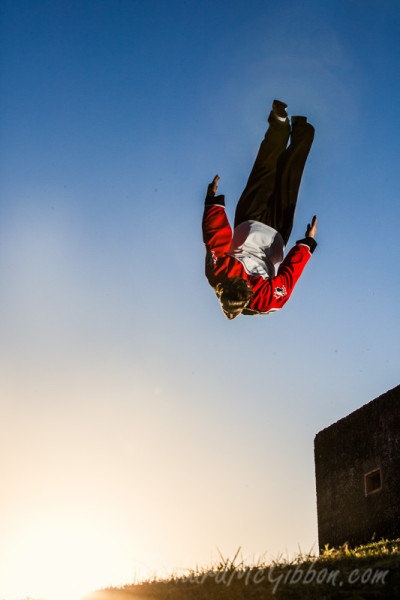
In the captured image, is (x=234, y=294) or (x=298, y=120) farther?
(x=298, y=120)

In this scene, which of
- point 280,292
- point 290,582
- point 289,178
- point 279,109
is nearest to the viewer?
point 290,582

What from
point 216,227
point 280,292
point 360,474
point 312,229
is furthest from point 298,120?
point 360,474

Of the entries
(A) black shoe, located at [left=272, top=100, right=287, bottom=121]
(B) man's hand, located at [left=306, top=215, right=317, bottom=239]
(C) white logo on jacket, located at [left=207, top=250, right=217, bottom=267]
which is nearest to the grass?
(C) white logo on jacket, located at [left=207, top=250, right=217, bottom=267]

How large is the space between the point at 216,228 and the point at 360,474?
6.41 meters

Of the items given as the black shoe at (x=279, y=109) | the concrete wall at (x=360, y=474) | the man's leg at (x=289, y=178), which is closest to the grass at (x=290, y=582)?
the man's leg at (x=289, y=178)

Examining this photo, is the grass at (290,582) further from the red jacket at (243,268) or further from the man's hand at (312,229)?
the man's hand at (312,229)

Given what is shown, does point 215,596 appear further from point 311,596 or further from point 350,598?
point 350,598

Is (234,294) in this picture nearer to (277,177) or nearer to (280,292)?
(280,292)

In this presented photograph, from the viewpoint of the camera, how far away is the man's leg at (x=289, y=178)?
242 inches

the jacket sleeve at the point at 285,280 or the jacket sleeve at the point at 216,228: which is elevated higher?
the jacket sleeve at the point at 216,228

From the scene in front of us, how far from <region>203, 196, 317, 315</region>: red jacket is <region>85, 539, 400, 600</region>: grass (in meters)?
2.16

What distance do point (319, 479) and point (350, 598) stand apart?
8.02 metres

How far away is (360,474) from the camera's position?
10008mm

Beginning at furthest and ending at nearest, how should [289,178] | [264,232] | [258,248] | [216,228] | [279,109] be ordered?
[289,178] → [279,109] → [264,232] → [258,248] → [216,228]
